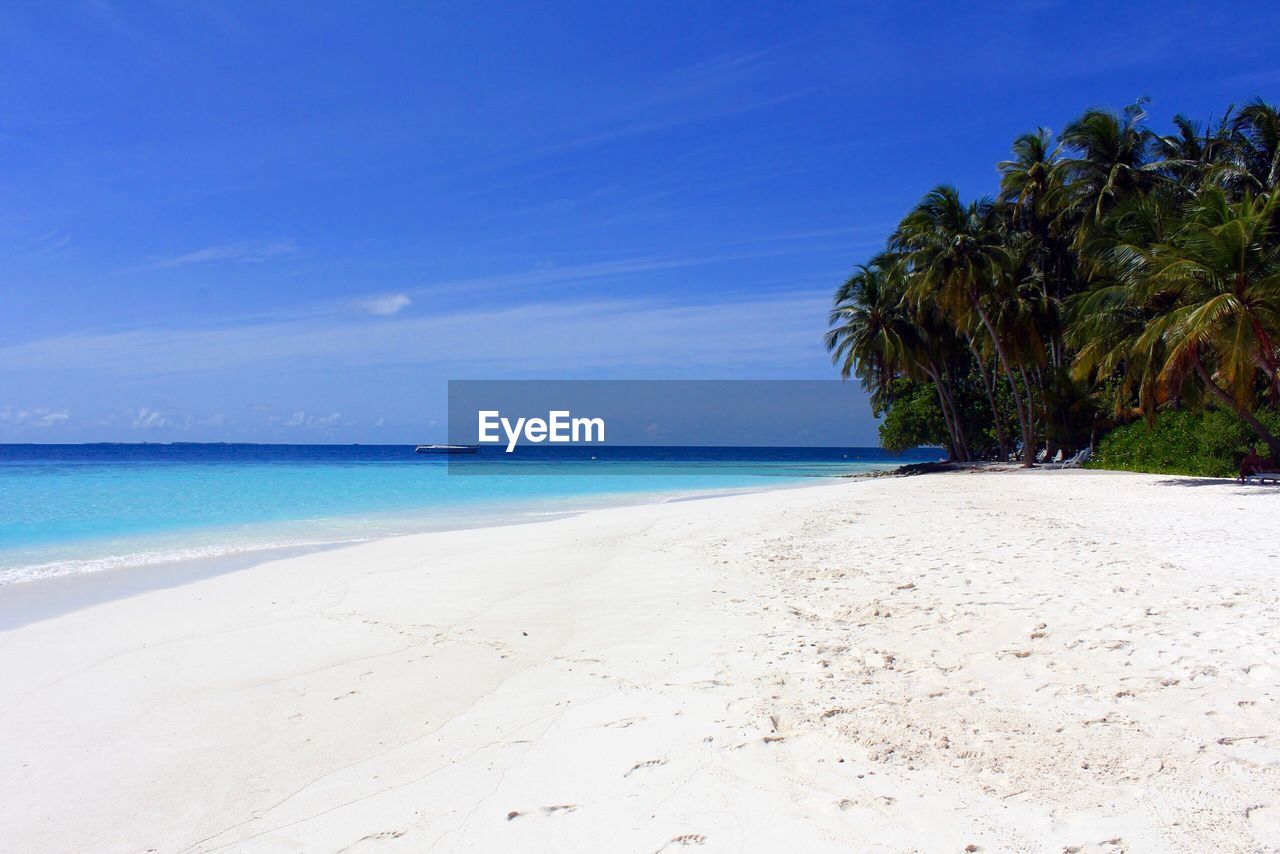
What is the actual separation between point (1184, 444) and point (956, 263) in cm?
973

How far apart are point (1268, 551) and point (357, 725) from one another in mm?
7503

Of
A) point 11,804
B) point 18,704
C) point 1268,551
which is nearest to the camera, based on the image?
point 11,804

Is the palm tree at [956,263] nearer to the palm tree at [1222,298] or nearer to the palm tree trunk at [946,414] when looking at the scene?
the palm tree trunk at [946,414]

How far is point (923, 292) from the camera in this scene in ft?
89.4

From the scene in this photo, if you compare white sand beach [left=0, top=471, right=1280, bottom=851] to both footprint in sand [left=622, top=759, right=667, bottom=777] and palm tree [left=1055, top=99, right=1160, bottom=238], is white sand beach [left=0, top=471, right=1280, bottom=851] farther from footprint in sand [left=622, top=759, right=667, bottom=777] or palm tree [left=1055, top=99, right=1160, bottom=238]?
palm tree [left=1055, top=99, right=1160, bottom=238]

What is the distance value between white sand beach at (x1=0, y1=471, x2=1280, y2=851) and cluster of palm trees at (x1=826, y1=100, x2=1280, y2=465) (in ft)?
33.3

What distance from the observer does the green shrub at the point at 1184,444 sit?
1775cm

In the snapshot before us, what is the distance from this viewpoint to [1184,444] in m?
19.7

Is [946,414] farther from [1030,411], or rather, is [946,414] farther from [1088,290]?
[1088,290]

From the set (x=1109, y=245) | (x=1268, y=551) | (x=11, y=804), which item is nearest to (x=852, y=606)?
(x=1268, y=551)

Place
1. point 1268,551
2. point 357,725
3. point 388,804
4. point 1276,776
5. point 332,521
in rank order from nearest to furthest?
point 1276,776, point 388,804, point 357,725, point 1268,551, point 332,521

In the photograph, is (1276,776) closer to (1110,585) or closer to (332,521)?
(1110,585)

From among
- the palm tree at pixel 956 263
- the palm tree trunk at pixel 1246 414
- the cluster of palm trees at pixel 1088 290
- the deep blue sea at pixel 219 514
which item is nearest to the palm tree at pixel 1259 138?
the cluster of palm trees at pixel 1088 290

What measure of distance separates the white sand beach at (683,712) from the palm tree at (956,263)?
20810 mm
